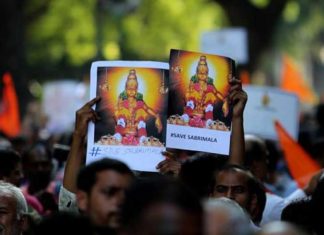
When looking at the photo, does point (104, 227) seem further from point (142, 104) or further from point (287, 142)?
Result: point (287, 142)

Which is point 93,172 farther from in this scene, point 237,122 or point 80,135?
point 237,122

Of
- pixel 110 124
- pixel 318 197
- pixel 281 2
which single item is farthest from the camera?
pixel 281 2

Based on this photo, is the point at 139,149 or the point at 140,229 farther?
the point at 139,149

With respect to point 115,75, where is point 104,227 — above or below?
below

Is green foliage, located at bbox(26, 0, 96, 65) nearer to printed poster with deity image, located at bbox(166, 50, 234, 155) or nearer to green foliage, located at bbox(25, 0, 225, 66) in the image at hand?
green foliage, located at bbox(25, 0, 225, 66)

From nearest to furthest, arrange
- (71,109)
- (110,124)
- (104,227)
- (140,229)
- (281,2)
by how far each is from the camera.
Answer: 1. (140,229)
2. (104,227)
3. (110,124)
4. (71,109)
5. (281,2)

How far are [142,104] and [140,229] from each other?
311 cm

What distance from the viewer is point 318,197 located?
7.43 m

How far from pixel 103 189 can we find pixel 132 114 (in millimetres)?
1774

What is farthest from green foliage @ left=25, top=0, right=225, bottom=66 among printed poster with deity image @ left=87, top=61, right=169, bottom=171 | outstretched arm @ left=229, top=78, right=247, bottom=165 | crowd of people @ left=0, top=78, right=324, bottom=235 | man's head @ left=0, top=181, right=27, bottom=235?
man's head @ left=0, top=181, right=27, bottom=235

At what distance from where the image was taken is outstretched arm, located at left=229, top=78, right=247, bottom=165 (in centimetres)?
859

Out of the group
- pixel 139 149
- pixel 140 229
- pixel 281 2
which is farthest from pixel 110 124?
pixel 281 2

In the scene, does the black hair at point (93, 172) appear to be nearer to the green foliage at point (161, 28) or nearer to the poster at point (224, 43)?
the poster at point (224, 43)

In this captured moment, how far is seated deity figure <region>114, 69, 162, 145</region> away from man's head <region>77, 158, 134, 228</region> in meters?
1.51
